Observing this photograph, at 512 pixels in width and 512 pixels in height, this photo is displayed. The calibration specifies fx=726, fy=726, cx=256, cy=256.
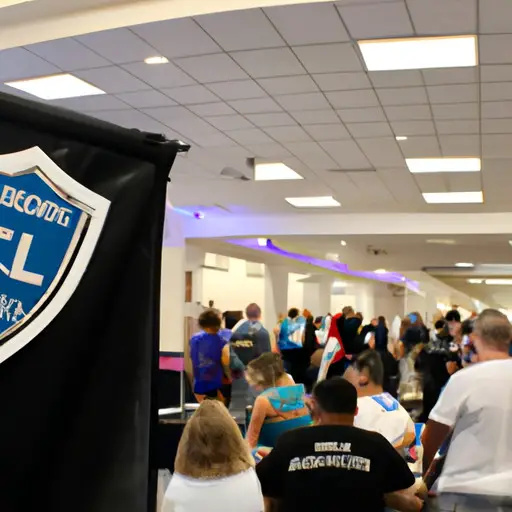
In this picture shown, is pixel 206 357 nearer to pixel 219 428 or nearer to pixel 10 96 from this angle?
pixel 219 428

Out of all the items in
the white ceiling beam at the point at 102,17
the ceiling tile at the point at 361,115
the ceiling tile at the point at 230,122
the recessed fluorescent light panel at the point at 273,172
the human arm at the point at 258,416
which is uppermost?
the recessed fluorescent light panel at the point at 273,172

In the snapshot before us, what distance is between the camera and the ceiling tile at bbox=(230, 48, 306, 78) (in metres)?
4.58

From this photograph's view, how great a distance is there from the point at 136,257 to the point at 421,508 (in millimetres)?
2127

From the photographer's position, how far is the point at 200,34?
431 centimetres

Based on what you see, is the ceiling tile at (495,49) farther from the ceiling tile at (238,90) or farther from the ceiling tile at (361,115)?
the ceiling tile at (238,90)

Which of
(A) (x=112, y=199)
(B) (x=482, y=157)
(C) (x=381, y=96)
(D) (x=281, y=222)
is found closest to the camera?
(A) (x=112, y=199)

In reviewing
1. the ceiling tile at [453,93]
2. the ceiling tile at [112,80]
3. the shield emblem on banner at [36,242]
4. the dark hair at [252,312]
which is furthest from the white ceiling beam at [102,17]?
the dark hair at [252,312]

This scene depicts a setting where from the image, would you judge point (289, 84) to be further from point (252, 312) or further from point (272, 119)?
point (252, 312)

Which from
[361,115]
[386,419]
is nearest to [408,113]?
[361,115]

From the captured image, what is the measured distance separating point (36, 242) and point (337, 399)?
6.46 feet

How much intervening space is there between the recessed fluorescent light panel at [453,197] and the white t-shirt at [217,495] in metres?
7.64

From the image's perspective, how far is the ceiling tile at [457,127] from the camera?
20.1 ft

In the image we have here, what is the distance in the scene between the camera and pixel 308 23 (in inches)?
161

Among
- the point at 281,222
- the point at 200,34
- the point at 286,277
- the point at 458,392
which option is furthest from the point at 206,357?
the point at 286,277
